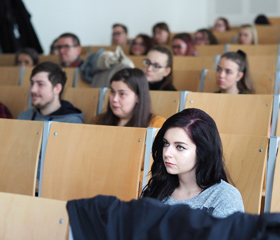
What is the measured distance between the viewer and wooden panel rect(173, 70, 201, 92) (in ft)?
12.8

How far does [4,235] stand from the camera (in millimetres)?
1462

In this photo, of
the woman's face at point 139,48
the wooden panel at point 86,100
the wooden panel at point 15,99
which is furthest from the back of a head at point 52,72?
the woman's face at point 139,48

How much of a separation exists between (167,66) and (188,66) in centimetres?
77

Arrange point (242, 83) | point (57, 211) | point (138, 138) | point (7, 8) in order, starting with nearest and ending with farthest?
point (57, 211), point (138, 138), point (242, 83), point (7, 8)

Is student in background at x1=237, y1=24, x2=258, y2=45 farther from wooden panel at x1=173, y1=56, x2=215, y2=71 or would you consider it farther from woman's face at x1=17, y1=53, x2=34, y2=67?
woman's face at x1=17, y1=53, x2=34, y2=67

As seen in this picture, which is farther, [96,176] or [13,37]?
[13,37]

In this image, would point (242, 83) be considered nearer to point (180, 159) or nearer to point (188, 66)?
point (188, 66)

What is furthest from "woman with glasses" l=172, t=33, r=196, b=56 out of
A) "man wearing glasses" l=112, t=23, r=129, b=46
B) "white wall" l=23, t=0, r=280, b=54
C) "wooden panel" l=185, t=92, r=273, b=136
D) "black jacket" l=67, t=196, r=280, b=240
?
"black jacket" l=67, t=196, r=280, b=240

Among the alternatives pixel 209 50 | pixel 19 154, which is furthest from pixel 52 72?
pixel 209 50

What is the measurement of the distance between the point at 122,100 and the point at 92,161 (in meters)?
0.65

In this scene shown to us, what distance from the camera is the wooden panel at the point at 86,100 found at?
135 inches

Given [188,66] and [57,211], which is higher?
[188,66]

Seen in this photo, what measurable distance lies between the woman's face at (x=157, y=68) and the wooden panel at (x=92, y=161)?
1403 millimetres

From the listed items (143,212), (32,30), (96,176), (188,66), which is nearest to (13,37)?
(32,30)
